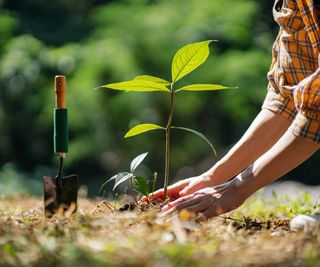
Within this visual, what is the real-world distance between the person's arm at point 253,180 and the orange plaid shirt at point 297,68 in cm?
4

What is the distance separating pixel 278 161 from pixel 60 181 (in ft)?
2.38

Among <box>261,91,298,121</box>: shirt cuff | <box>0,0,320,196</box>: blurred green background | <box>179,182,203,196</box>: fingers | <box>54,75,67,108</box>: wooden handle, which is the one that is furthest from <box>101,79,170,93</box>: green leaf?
<box>0,0,320,196</box>: blurred green background

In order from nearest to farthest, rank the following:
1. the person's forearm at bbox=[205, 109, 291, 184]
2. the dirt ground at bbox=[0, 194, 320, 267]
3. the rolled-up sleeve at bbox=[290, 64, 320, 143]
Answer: the dirt ground at bbox=[0, 194, 320, 267] < the rolled-up sleeve at bbox=[290, 64, 320, 143] < the person's forearm at bbox=[205, 109, 291, 184]

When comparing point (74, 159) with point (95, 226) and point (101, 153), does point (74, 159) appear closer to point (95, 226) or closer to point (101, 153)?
point (101, 153)

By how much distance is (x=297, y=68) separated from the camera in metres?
2.52

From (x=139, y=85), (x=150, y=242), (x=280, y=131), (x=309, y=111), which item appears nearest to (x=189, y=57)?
(x=139, y=85)

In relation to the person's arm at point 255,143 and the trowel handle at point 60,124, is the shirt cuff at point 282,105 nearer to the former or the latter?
the person's arm at point 255,143

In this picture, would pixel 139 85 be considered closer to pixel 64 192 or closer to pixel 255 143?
pixel 64 192

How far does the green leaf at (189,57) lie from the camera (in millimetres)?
2275

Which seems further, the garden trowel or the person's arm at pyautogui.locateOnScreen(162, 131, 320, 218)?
the garden trowel

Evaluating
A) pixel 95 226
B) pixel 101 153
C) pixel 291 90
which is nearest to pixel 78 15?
pixel 101 153

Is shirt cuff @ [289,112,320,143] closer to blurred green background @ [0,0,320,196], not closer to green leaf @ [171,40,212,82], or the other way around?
green leaf @ [171,40,212,82]

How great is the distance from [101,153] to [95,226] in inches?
185

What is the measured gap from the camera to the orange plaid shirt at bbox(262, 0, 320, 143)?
7.16ft
